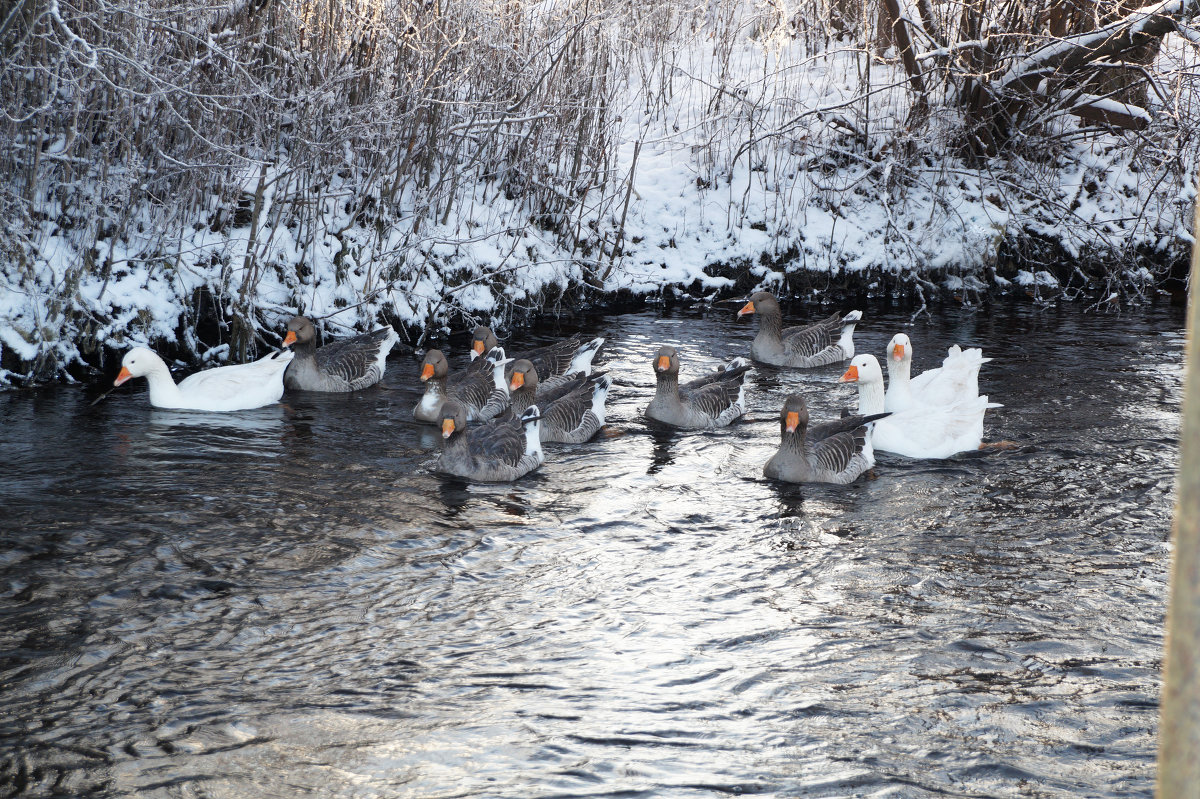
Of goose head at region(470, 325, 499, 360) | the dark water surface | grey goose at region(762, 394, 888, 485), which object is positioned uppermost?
goose head at region(470, 325, 499, 360)

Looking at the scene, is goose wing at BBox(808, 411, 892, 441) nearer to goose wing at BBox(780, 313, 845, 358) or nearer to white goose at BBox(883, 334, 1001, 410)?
white goose at BBox(883, 334, 1001, 410)

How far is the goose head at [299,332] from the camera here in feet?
37.0

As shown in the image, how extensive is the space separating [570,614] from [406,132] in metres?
9.14

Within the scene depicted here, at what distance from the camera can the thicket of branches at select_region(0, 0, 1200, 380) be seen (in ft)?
36.4

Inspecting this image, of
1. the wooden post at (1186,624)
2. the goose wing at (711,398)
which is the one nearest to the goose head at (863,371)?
the goose wing at (711,398)

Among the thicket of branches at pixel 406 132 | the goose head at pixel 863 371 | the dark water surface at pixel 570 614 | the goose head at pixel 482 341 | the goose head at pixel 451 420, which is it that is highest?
the thicket of branches at pixel 406 132

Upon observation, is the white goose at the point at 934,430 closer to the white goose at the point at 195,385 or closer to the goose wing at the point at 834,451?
the goose wing at the point at 834,451

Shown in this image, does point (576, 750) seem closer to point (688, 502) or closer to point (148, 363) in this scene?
point (688, 502)

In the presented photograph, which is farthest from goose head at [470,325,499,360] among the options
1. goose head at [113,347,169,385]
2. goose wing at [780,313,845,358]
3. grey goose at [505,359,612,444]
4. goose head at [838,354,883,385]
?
goose head at [838,354,883,385]

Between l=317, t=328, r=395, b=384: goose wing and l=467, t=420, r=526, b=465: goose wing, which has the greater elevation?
l=317, t=328, r=395, b=384: goose wing

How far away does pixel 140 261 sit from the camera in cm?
1204

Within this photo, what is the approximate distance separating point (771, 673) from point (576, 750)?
1.27m

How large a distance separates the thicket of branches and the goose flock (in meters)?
1.54

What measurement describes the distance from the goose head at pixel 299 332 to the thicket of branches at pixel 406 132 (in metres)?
1.02
